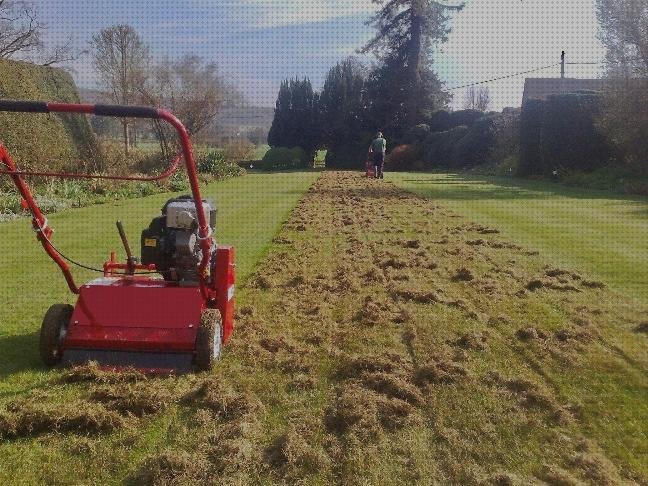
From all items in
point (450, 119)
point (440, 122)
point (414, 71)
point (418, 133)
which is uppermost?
point (414, 71)

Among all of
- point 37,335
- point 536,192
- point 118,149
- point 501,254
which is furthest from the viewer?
point 118,149

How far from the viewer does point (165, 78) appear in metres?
26.8

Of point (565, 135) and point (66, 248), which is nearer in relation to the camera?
point (66, 248)

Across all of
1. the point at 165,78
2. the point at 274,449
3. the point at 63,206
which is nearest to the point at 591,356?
the point at 274,449

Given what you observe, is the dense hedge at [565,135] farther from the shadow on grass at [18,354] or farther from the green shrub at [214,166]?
the shadow on grass at [18,354]

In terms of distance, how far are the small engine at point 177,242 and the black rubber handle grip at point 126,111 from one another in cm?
120

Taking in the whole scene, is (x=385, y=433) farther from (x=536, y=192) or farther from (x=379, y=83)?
(x=379, y=83)

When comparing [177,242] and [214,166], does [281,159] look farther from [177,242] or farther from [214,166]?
[177,242]

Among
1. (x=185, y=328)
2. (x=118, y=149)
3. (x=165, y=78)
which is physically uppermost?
(x=165, y=78)

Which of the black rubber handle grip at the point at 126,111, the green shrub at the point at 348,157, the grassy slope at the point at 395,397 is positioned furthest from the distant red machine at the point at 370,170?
the black rubber handle grip at the point at 126,111

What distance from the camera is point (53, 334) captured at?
161 inches

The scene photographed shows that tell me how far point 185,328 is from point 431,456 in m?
1.87

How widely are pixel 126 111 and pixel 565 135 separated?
20.1m

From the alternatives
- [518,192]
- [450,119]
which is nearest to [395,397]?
[518,192]
